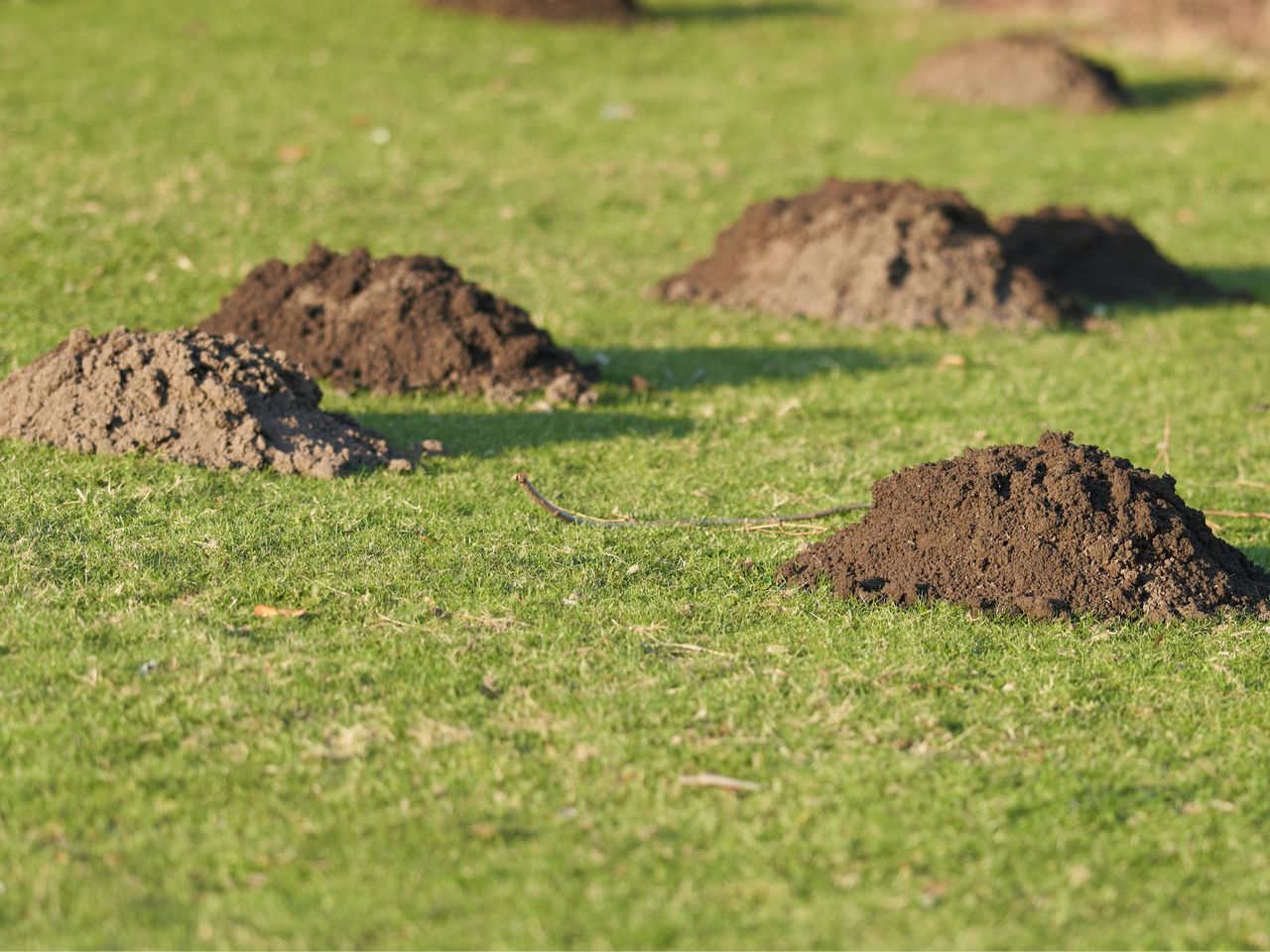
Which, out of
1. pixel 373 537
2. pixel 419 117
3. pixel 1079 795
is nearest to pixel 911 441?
pixel 373 537

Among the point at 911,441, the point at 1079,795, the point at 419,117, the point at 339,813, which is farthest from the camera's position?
the point at 419,117

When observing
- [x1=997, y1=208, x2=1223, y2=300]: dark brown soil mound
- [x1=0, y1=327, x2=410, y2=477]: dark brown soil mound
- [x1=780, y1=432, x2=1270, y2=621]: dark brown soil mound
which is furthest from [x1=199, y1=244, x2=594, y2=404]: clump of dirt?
[x1=997, y1=208, x2=1223, y2=300]: dark brown soil mound

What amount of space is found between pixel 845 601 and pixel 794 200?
6629 millimetres

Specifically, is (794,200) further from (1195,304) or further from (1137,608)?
(1137,608)

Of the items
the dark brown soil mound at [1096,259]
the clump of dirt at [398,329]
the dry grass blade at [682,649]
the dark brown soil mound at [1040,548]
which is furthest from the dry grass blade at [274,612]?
the dark brown soil mound at [1096,259]

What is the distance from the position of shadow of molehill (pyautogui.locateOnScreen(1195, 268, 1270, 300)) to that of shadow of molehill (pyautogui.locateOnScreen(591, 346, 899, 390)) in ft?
13.6

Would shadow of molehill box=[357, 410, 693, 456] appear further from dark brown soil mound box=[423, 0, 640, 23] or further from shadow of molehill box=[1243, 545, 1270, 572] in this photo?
dark brown soil mound box=[423, 0, 640, 23]

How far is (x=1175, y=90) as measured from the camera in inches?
811

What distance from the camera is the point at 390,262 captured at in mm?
9656

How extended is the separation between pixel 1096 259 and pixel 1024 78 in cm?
711

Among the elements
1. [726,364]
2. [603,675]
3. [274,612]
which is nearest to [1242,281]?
[726,364]

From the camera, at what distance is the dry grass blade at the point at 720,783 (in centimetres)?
475

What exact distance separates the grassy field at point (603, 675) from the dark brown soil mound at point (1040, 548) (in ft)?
0.53

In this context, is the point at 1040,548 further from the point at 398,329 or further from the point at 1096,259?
the point at 1096,259
